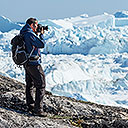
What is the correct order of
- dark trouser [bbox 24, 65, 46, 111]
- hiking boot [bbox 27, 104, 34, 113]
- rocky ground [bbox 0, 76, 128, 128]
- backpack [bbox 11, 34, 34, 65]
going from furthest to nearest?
hiking boot [bbox 27, 104, 34, 113] < dark trouser [bbox 24, 65, 46, 111] < backpack [bbox 11, 34, 34, 65] < rocky ground [bbox 0, 76, 128, 128]

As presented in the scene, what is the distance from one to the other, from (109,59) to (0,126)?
194 ft

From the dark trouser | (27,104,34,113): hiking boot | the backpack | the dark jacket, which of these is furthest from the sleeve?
(27,104,34,113): hiking boot

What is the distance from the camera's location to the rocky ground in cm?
322

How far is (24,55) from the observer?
345cm

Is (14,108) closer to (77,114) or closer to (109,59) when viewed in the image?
(77,114)

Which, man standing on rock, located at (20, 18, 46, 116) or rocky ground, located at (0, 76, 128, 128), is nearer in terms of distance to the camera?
rocky ground, located at (0, 76, 128, 128)

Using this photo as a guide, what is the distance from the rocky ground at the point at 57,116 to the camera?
127 inches

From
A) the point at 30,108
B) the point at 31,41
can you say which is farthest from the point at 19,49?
the point at 30,108

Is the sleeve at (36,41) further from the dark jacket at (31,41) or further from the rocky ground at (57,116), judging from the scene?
the rocky ground at (57,116)

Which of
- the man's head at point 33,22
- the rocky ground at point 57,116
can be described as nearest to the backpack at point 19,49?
the man's head at point 33,22

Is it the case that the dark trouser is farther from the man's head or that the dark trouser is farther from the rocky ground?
the man's head

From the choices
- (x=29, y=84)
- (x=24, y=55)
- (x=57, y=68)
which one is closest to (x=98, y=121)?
(x=29, y=84)

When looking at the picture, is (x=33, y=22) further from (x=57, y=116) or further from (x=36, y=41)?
(x=57, y=116)

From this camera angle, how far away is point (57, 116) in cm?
396
